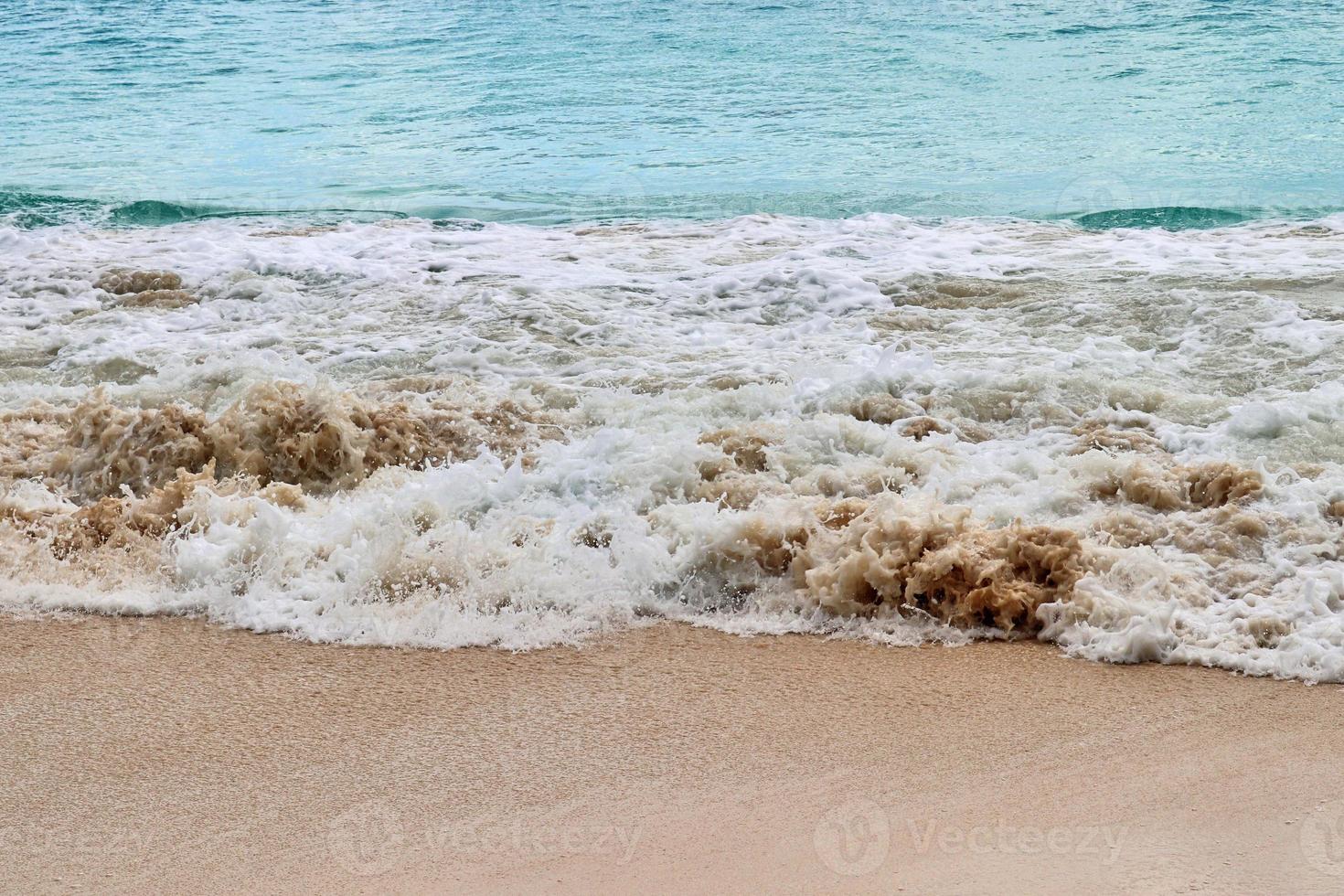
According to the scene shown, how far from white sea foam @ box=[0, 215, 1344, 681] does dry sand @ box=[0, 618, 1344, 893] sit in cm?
26

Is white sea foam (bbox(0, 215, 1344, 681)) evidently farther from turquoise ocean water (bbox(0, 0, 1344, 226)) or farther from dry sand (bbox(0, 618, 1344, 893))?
turquoise ocean water (bbox(0, 0, 1344, 226))

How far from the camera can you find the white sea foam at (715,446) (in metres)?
4.08

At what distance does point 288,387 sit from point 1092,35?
1611cm

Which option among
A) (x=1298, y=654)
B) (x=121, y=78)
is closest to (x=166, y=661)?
(x=1298, y=654)

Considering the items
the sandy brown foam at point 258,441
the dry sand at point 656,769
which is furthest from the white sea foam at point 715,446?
the dry sand at point 656,769

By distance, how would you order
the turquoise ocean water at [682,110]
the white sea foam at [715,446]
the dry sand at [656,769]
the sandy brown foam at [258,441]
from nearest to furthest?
the dry sand at [656,769], the white sea foam at [715,446], the sandy brown foam at [258,441], the turquoise ocean water at [682,110]

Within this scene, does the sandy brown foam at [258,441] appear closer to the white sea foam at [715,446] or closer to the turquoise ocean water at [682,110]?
the white sea foam at [715,446]

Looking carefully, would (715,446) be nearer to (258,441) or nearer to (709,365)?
(709,365)

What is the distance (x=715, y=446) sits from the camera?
5281 millimetres

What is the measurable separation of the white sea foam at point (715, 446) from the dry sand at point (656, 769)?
26 centimetres

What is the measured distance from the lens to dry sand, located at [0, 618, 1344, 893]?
2.77 m

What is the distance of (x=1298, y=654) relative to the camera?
3566mm

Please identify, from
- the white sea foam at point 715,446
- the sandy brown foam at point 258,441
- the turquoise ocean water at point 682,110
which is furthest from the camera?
the turquoise ocean water at point 682,110

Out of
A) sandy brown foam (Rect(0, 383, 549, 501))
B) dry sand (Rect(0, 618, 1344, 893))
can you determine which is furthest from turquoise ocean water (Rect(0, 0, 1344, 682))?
dry sand (Rect(0, 618, 1344, 893))
